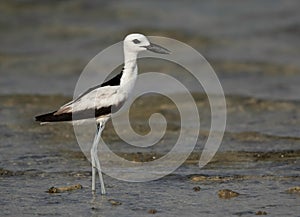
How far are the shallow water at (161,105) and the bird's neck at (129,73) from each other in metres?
1.05

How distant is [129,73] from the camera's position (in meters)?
8.27

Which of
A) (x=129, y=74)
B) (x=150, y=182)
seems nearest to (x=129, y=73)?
(x=129, y=74)

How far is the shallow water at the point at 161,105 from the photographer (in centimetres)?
805

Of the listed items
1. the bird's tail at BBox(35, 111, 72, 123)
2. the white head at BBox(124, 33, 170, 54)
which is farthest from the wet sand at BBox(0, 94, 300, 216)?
the white head at BBox(124, 33, 170, 54)

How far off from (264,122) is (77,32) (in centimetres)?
833

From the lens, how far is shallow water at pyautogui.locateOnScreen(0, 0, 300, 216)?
8.05 m

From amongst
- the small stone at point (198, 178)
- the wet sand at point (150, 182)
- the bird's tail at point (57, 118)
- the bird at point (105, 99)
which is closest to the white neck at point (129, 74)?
the bird at point (105, 99)

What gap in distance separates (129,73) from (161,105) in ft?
15.1

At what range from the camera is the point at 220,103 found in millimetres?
12844

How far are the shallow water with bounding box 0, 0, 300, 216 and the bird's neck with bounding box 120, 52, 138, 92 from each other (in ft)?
3.46

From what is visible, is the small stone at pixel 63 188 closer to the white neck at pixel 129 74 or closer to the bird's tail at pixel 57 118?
the bird's tail at pixel 57 118

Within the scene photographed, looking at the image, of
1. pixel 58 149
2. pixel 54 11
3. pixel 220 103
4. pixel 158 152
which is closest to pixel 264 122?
pixel 220 103

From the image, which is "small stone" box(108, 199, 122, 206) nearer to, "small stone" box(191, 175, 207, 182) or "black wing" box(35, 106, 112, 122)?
"black wing" box(35, 106, 112, 122)

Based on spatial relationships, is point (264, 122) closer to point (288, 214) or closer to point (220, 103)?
point (220, 103)
